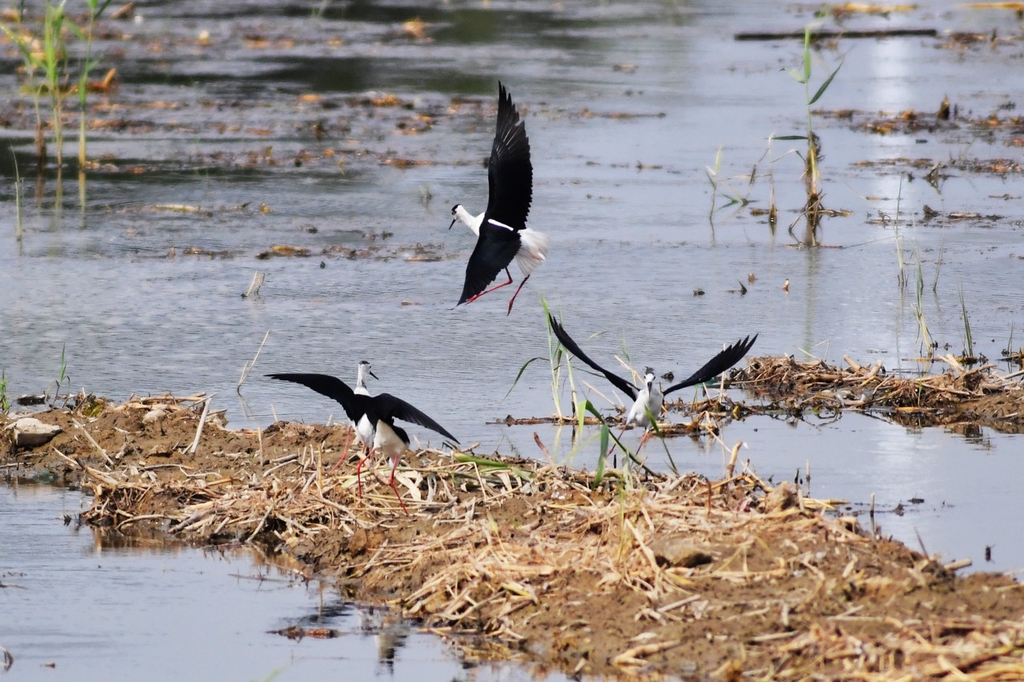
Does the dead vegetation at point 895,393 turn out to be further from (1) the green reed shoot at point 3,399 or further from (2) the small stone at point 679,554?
(1) the green reed shoot at point 3,399

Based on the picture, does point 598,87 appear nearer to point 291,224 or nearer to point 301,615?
point 291,224

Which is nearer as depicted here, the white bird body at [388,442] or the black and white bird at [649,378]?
the white bird body at [388,442]

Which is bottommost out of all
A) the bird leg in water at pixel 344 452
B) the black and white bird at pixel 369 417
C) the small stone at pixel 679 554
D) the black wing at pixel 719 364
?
the bird leg in water at pixel 344 452

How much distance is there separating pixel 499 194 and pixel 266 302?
2.33m

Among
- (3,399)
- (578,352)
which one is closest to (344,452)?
(578,352)

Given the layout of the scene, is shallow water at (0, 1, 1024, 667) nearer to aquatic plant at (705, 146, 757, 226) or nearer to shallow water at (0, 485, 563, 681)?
aquatic plant at (705, 146, 757, 226)

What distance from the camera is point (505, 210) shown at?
7.86 meters

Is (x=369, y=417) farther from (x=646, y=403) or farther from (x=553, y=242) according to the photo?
(x=553, y=242)

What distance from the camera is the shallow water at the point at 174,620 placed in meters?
4.88

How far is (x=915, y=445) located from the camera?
699 centimetres

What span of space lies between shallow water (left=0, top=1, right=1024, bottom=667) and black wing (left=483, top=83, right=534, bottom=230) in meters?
0.81

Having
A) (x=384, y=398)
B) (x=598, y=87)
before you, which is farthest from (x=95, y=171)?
(x=384, y=398)

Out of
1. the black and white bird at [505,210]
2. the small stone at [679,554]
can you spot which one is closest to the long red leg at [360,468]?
the small stone at [679,554]

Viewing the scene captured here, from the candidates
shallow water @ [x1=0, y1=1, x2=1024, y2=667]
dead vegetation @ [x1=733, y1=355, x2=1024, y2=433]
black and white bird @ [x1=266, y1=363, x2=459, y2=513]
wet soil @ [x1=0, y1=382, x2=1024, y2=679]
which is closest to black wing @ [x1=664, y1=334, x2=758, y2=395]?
wet soil @ [x1=0, y1=382, x2=1024, y2=679]
